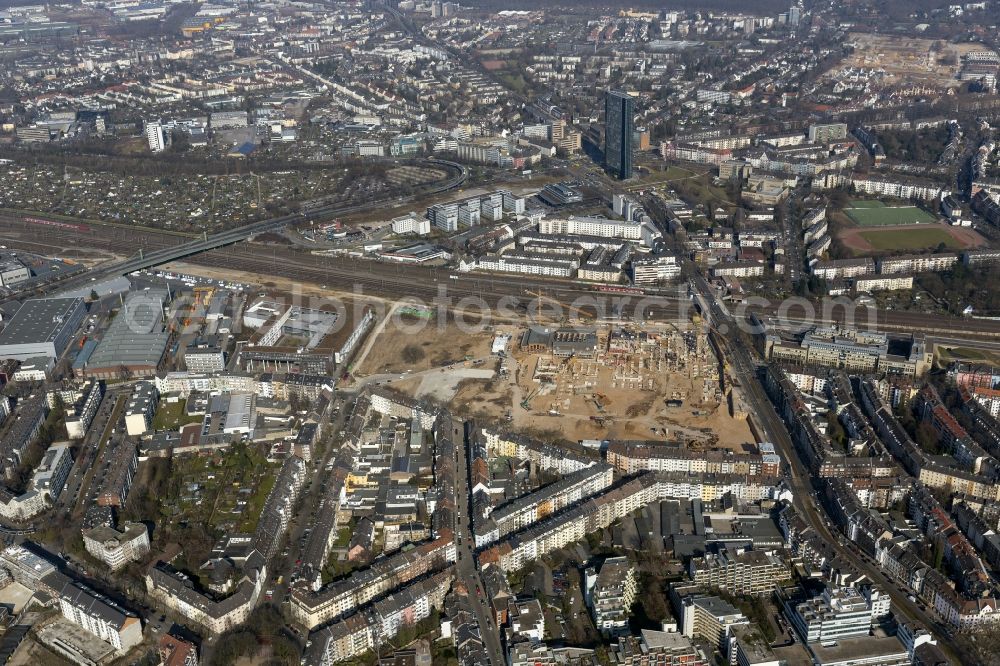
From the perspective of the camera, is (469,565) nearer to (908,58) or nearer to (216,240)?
(216,240)

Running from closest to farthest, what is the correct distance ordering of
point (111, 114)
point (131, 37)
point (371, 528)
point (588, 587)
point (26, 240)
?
point (588, 587) < point (371, 528) < point (26, 240) < point (111, 114) < point (131, 37)

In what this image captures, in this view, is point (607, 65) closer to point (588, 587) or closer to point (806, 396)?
point (806, 396)

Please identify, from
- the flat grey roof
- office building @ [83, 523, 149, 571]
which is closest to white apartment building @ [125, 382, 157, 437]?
office building @ [83, 523, 149, 571]

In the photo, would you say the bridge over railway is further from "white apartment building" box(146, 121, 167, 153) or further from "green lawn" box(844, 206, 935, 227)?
"green lawn" box(844, 206, 935, 227)

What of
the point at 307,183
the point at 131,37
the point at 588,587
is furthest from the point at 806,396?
the point at 131,37

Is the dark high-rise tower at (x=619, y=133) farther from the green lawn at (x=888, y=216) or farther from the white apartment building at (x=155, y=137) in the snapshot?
the white apartment building at (x=155, y=137)
